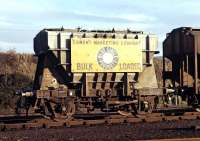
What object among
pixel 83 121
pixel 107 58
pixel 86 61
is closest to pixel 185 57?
pixel 107 58

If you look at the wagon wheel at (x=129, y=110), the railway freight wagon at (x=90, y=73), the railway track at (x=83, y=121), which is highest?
the railway freight wagon at (x=90, y=73)

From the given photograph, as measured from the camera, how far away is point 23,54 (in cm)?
4466

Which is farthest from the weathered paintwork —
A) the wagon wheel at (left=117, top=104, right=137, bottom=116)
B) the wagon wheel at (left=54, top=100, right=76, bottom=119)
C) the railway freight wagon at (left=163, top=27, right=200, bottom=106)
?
the railway freight wagon at (left=163, top=27, right=200, bottom=106)

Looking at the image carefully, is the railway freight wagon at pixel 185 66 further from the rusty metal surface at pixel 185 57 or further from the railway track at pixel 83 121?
the railway track at pixel 83 121

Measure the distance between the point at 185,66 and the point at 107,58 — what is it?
4857 millimetres

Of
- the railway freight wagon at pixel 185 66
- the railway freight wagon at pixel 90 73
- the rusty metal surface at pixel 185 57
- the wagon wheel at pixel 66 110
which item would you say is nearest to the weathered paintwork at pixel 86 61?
the railway freight wagon at pixel 90 73

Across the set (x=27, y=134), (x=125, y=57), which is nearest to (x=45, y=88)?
(x=125, y=57)

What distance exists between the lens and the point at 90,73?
65.9 ft

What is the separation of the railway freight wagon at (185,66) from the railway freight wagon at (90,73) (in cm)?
239

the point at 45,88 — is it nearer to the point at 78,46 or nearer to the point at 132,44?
the point at 78,46

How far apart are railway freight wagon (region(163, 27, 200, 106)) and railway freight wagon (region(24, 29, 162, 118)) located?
239 centimetres

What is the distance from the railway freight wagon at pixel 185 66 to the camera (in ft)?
73.0

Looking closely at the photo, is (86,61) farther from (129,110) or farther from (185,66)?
(185,66)

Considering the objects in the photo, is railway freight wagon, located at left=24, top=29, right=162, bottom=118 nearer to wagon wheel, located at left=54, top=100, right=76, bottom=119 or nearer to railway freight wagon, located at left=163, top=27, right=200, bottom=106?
wagon wheel, located at left=54, top=100, right=76, bottom=119
